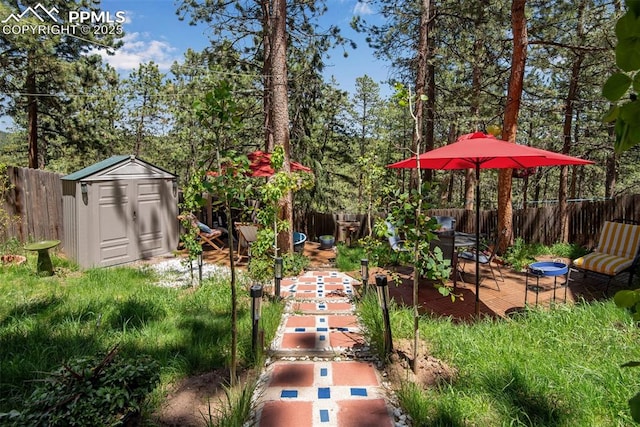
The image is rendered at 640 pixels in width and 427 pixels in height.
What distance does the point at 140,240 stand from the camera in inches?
309

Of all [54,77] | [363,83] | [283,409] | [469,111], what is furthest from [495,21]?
[363,83]

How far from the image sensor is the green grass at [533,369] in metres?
2.33

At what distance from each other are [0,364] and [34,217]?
5.48 m

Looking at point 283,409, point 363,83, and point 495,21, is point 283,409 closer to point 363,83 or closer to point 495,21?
point 495,21

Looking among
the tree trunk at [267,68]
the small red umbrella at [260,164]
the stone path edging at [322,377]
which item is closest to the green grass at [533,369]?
the stone path edging at [322,377]

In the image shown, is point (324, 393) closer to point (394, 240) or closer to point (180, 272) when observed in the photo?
point (394, 240)

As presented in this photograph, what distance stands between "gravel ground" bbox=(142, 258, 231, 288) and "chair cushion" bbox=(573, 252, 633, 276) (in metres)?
5.69

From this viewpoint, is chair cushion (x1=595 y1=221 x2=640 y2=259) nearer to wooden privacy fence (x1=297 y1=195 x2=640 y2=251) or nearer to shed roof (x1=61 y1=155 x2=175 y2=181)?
wooden privacy fence (x1=297 y1=195 x2=640 y2=251)

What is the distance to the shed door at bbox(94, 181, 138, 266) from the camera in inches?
278

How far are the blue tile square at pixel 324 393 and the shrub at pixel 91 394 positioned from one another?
1.20m

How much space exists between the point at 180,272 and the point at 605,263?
22.9 ft

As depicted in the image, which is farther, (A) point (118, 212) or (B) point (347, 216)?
(B) point (347, 216)

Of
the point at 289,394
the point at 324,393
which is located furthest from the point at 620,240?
the point at 289,394

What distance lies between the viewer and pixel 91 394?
199 centimetres
